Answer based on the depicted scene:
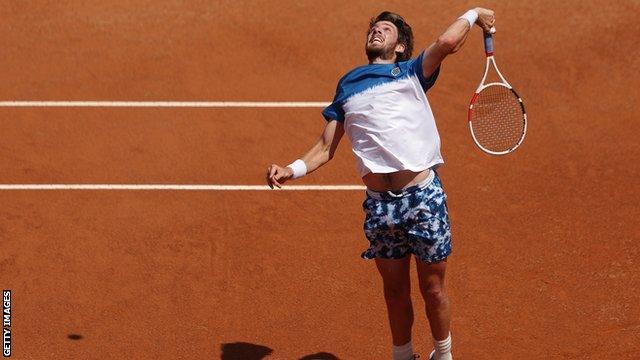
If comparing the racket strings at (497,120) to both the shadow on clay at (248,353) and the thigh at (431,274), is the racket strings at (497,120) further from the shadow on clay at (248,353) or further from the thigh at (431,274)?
the shadow on clay at (248,353)

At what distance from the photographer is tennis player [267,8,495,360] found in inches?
280

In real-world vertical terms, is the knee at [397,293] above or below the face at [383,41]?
below

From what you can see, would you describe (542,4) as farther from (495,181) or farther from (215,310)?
(215,310)

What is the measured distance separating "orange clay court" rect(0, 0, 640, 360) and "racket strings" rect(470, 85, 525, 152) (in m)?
1.58

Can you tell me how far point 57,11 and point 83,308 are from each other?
5.89 m

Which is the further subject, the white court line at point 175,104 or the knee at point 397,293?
the white court line at point 175,104

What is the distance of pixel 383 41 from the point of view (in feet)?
23.7

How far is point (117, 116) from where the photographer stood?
1203 cm

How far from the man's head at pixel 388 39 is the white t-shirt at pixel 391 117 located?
0.39ft

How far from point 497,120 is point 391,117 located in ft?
4.56

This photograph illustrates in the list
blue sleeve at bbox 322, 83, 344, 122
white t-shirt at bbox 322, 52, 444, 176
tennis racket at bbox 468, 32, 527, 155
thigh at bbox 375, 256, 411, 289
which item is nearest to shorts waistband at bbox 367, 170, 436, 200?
white t-shirt at bbox 322, 52, 444, 176

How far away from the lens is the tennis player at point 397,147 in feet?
23.3

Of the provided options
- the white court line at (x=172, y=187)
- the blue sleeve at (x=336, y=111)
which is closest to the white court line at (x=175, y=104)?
the white court line at (x=172, y=187)

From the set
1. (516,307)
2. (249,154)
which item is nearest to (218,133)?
(249,154)
